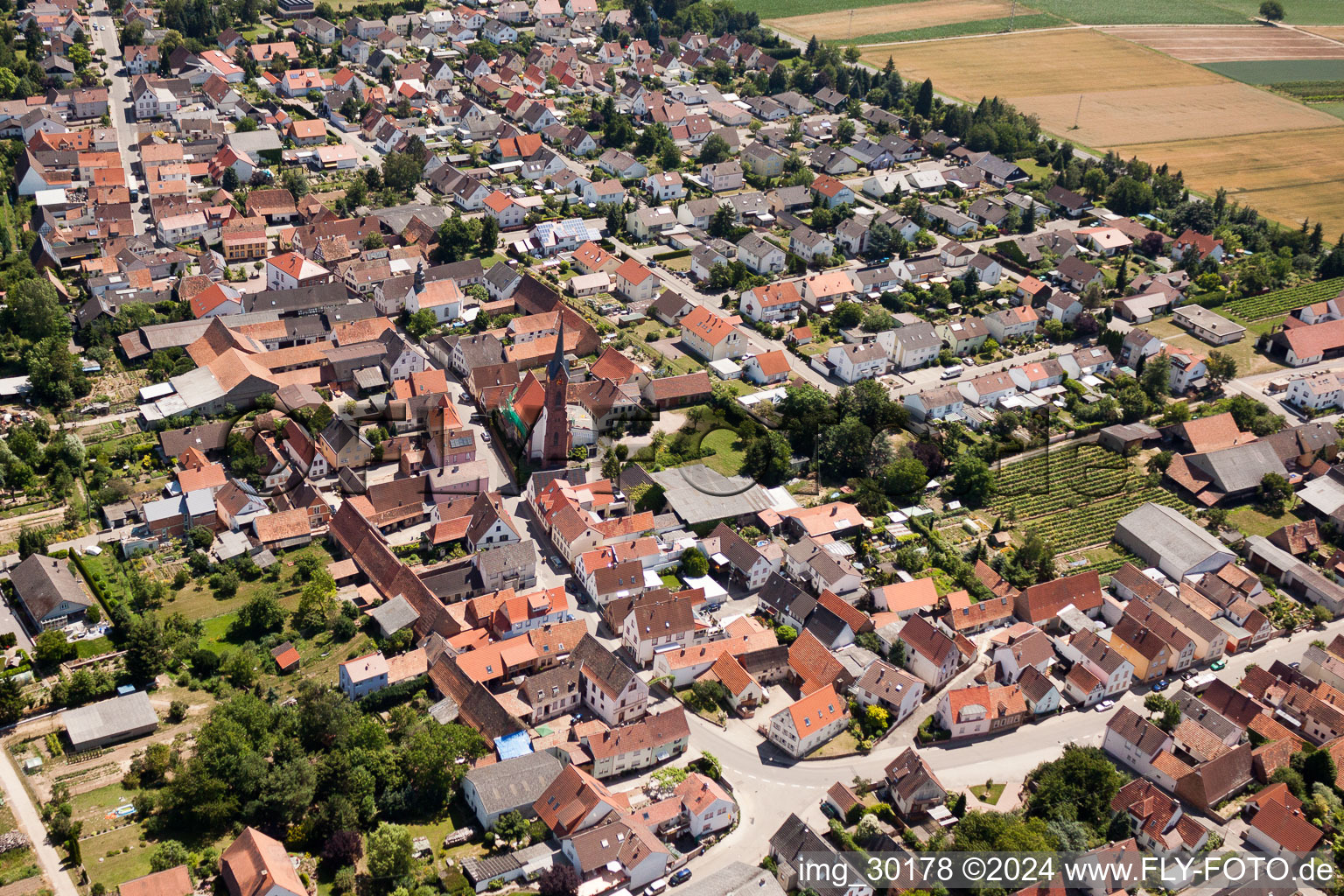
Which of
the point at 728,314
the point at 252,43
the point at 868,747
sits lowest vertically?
the point at 868,747

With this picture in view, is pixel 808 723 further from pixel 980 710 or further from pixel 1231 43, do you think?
pixel 1231 43

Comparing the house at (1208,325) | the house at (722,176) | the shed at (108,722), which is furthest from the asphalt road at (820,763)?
the house at (722,176)

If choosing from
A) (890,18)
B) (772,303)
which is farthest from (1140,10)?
(772,303)

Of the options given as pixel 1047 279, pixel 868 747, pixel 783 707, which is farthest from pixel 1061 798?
pixel 1047 279

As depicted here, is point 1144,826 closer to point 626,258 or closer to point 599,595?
point 599,595

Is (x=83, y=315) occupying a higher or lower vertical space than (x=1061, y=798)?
higher

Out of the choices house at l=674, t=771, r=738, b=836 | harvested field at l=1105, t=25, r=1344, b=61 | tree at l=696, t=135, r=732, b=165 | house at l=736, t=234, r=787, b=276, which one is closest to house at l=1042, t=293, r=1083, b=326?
house at l=736, t=234, r=787, b=276

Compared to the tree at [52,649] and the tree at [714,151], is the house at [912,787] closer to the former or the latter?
the tree at [52,649]
